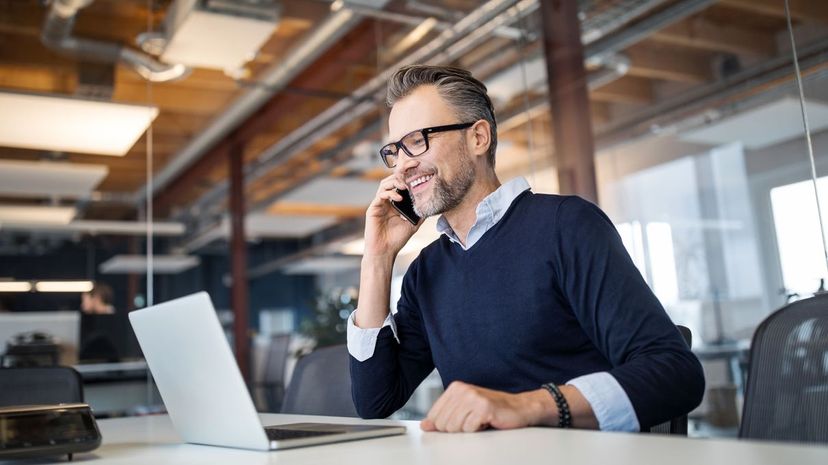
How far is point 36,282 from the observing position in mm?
4406

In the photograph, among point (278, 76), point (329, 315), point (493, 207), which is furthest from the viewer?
point (329, 315)

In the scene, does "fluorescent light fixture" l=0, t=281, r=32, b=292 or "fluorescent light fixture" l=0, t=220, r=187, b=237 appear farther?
"fluorescent light fixture" l=0, t=220, r=187, b=237

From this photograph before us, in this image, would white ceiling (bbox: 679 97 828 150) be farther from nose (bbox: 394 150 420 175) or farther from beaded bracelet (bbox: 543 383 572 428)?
beaded bracelet (bbox: 543 383 572 428)

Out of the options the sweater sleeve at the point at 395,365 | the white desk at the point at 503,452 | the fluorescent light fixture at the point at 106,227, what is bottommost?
the white desk at the point at 503,452

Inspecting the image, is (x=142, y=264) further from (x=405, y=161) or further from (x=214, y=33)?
(x=405, y=161)

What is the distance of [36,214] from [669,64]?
3671 millimetres

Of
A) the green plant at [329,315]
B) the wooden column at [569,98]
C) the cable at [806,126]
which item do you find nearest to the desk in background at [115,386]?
the green plant at [329,315]

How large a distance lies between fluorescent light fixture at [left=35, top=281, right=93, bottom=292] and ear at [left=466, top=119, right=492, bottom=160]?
341cm

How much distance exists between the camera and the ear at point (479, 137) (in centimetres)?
192

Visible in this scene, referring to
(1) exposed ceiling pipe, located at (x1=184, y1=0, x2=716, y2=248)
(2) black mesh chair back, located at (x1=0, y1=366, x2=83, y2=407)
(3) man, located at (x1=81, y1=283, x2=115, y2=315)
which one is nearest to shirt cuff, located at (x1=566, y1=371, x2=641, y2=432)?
(2) black mesh chair back, located at (x1=0, y1=366, x2=83, y2=407)

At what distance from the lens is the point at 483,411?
4.08ft

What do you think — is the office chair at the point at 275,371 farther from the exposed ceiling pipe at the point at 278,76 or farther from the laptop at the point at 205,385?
the laptop at the point at 205,385

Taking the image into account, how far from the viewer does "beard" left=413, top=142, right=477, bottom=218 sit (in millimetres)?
1871

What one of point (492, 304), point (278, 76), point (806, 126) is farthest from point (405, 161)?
point (278, 76)
